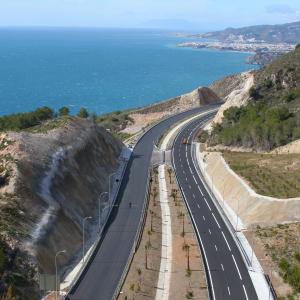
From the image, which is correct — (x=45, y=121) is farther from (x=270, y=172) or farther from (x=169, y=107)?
(x=169, y=107)

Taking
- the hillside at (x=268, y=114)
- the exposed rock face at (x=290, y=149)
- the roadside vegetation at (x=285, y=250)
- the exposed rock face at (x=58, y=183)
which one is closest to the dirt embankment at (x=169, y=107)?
the hillside at (x=268, y=114)

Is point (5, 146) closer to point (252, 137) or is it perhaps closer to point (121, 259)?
point (121, 259)

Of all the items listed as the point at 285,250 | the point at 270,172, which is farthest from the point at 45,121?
the point at 285,250

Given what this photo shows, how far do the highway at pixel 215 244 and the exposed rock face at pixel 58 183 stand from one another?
29.4 ft

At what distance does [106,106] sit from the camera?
14712 cm

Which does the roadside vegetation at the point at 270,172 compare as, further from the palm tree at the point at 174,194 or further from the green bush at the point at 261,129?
the palm tree at the point at 174,194

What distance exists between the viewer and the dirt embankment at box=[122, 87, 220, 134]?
10477 centimetres

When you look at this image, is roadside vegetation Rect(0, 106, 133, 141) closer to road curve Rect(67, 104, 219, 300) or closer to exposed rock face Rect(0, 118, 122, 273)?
exposed rock face Rect(0, 118, 122, 273)

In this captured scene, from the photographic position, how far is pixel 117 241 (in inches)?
1726

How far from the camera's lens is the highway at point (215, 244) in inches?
1443

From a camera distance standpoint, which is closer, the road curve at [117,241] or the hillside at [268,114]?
the road curve at [117,241]

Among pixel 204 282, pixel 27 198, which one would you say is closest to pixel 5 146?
pixel 27 198

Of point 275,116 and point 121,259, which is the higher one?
point 275,116

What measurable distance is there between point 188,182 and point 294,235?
67.1 feet
